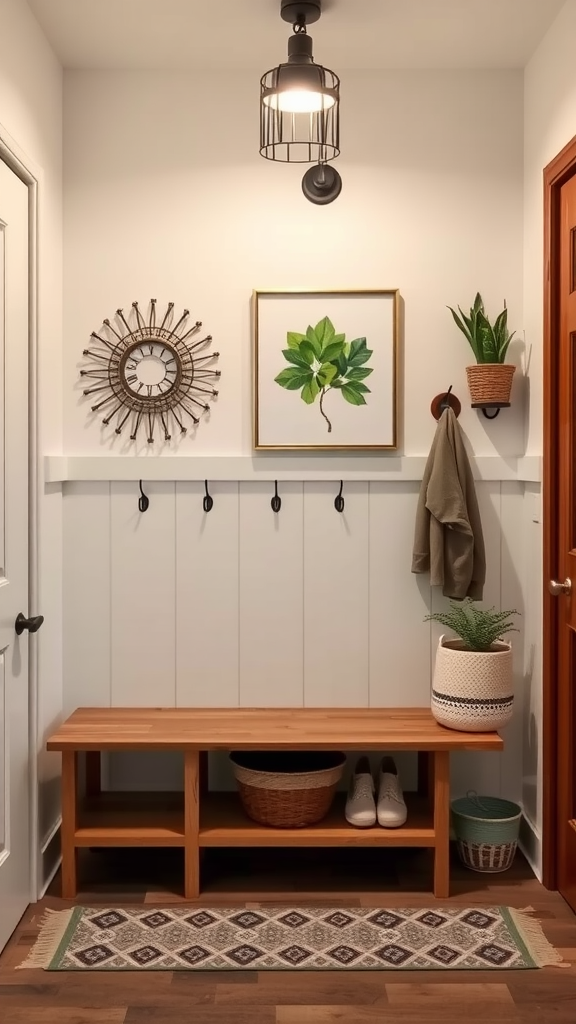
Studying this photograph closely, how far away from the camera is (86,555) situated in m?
3.31

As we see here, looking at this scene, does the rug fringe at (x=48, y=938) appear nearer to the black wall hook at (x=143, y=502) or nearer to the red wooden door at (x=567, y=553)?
the black wall hook at (x=143, y=502)

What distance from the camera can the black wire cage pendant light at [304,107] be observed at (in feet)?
9.05

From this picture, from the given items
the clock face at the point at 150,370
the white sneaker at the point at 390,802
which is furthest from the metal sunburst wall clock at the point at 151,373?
the white sneaker at the point at 390,802

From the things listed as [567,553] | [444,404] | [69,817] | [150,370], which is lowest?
[69,817]

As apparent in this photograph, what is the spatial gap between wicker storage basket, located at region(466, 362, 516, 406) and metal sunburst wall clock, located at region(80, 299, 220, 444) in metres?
0.83

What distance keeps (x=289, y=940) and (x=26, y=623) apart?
109cm

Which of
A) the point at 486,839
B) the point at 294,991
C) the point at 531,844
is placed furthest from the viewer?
the point at 531,844

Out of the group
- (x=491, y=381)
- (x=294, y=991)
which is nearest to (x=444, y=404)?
(x=491, y=381)

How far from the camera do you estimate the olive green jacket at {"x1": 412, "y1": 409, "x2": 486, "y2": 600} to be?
10.4ft

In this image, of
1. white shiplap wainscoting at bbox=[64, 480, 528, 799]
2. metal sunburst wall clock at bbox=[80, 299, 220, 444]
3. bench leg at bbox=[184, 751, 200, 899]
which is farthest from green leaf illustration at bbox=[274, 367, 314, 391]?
bench leg at bbox=[184, 751, 200, 899]

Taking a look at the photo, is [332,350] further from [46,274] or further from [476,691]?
[476,691]

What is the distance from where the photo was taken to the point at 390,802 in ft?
9.87

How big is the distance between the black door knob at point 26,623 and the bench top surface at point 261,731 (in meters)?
0.36

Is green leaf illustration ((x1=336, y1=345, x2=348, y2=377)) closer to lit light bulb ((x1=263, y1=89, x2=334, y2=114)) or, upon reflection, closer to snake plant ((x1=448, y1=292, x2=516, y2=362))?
snake plant ((x1=448, y1=292, x2=516, y2=362))
